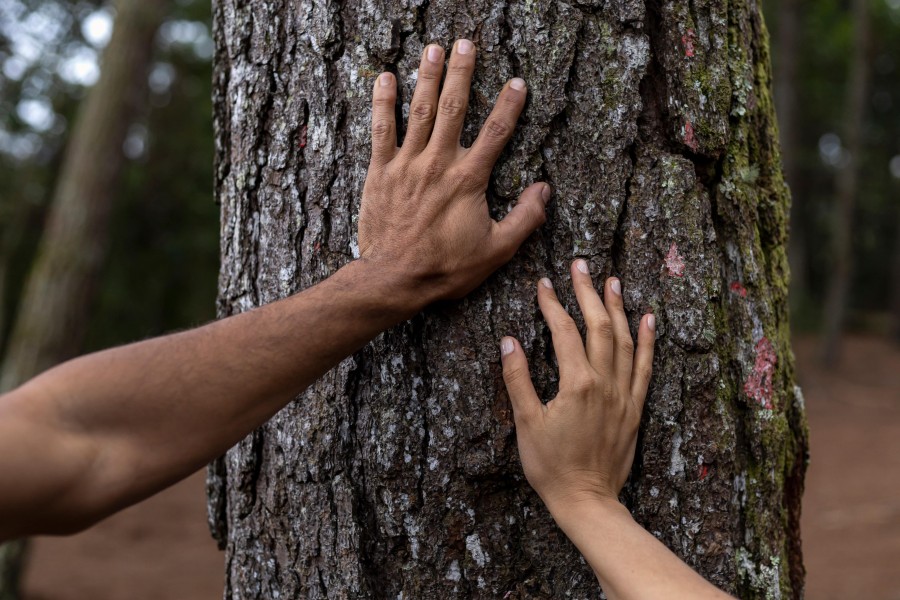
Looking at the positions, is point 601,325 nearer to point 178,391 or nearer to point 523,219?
point 523,219

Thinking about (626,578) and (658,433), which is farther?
(658,433)

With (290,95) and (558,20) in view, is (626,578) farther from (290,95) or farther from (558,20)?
(290,95)

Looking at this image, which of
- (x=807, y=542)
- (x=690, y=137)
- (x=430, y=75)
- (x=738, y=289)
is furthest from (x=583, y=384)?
(x=807, y=542)

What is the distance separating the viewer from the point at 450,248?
167cm

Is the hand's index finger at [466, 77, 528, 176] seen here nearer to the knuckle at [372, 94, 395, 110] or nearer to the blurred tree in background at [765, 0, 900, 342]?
the knuckle at [372, 94, 395, 110]

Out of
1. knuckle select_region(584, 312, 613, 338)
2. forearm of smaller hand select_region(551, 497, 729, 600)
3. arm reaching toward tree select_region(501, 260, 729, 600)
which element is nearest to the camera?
forearm of smaller hand select_region(551, 497, 729, 600)

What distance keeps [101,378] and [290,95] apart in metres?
0.86

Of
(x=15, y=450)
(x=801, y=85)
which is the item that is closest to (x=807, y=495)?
(x=15, y=450)

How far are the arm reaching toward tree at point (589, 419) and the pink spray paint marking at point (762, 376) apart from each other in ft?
1.05

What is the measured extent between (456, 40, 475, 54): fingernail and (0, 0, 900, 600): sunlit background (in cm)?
601

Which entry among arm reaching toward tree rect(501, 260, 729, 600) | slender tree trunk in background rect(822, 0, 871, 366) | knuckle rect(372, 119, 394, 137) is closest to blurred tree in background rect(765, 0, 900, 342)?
A: slender tree trunk in background rect(822, 0, 871, 366)

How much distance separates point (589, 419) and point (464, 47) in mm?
865

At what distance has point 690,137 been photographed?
1.83 m

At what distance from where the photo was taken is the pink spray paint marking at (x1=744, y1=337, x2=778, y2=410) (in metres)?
1.89
